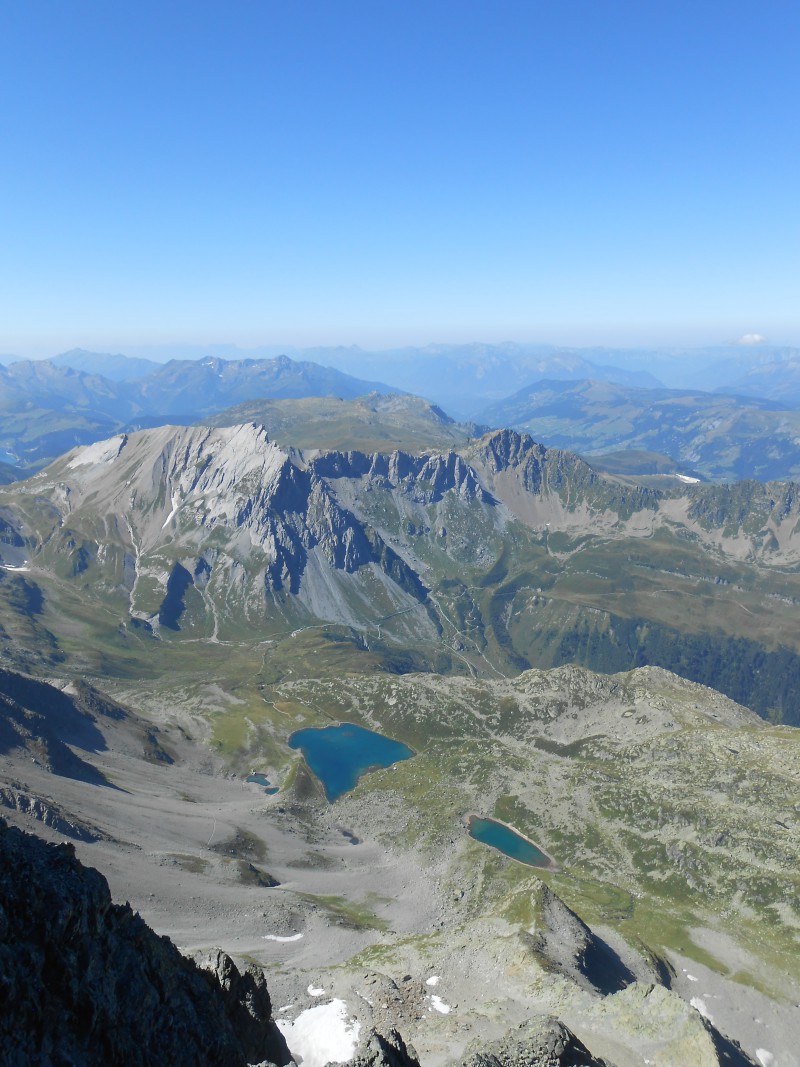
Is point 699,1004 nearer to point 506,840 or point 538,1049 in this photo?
point 538,1049

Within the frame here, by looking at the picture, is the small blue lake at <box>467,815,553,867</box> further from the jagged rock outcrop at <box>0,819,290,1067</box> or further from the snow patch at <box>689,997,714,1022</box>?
the jagged rock outcrop at <box>0,819,290,1067</box>

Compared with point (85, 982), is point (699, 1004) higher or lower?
lower

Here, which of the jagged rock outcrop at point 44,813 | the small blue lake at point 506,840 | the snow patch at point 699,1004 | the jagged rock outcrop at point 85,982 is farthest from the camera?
the small blue lake at point 506,840

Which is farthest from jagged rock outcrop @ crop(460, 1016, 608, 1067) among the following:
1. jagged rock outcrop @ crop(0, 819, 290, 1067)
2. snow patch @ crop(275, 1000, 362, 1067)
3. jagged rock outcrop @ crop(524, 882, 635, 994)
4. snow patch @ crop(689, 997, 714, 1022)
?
snow patch @ crop(689, 997, 714, 1022)

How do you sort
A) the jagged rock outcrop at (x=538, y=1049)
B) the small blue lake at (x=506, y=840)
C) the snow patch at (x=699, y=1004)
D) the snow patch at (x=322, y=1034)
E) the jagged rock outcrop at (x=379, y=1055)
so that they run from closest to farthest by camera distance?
the jagged rock outcrop at (x=379, y=1055) → the jagged rock outcrop at (x=538, y=1049) → the snow patch at (x=322, y=1034) → the snow patch at (x=699, y=1004) → the small blue lake at (x=506, y=840)

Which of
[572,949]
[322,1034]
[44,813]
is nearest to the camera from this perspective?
[322,1034]

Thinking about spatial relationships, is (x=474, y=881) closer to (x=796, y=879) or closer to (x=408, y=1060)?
(x=796, y=879)

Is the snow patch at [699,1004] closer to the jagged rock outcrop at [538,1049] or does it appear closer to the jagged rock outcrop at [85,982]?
the jagged rock outcrop at [538,1049]

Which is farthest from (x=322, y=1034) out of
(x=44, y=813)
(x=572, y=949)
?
(x=44, y=813)

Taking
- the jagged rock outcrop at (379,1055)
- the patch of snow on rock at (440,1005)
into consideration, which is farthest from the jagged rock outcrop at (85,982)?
the patch of snow on rock at (440,1005)
